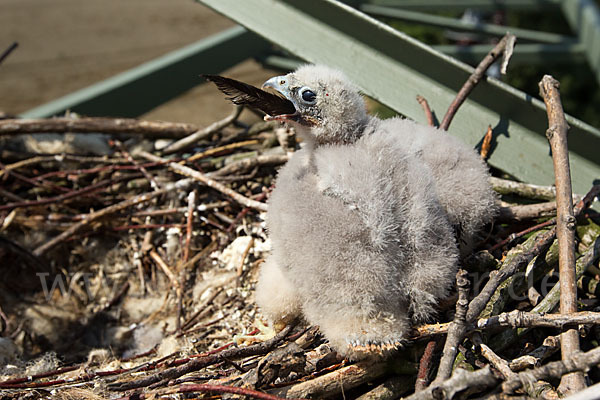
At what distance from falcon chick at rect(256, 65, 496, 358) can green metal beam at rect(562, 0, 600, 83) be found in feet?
9.96

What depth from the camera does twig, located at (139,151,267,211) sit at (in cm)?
195

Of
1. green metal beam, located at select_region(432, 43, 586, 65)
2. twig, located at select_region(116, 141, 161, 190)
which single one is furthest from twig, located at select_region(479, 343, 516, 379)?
green metal beam, located at select_region(432, 43, 586, 65)

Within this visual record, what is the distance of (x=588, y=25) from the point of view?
4.02 meters

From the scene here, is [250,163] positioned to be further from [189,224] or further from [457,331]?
[457,331]

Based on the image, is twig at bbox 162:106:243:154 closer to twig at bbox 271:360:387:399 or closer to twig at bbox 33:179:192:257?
twig at bbox 33:179:192:257

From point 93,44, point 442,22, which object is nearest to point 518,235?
point 442,22

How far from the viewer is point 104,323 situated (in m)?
2.15

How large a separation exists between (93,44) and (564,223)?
744cm

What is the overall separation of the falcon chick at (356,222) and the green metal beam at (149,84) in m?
1.75

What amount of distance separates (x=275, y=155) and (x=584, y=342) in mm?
1150

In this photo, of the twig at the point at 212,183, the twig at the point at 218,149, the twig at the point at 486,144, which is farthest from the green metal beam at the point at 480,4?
the twig at the point at 212,183

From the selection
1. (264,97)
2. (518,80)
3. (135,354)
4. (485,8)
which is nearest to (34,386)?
(135,354)

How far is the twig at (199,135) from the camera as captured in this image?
7.48 feet

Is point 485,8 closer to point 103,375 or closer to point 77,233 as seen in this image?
point 77,233
